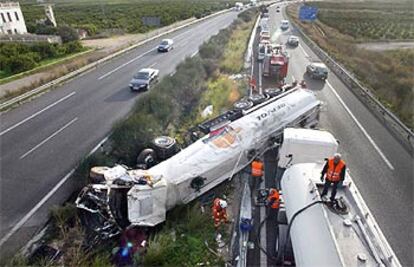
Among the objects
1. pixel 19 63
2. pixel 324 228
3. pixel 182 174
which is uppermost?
pixel 324 228

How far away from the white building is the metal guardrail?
44.9 m

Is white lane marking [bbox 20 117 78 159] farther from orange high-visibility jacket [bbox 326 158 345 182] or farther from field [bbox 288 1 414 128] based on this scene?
field [bbox 288 1 414 128]

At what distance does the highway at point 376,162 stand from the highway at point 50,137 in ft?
34.9

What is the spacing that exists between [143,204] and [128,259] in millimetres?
1437

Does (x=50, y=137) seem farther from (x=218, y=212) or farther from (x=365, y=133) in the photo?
(x=365, y=133)

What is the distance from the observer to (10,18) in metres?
48.5

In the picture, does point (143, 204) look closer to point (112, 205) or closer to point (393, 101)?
point (112, 205)

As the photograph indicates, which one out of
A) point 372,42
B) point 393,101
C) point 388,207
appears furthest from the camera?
point 372,42

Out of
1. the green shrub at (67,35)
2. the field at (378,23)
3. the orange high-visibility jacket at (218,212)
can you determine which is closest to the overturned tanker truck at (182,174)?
the orange high-visibility jacket at (218,212)

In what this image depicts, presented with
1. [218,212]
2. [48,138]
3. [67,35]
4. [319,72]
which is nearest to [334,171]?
[218,212]

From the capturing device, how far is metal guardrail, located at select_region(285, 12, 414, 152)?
14.9 meters

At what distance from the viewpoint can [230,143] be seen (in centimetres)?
1130

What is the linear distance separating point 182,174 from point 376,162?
325 inches

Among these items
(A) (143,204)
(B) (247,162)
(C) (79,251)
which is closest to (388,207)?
(B) (247,162)
